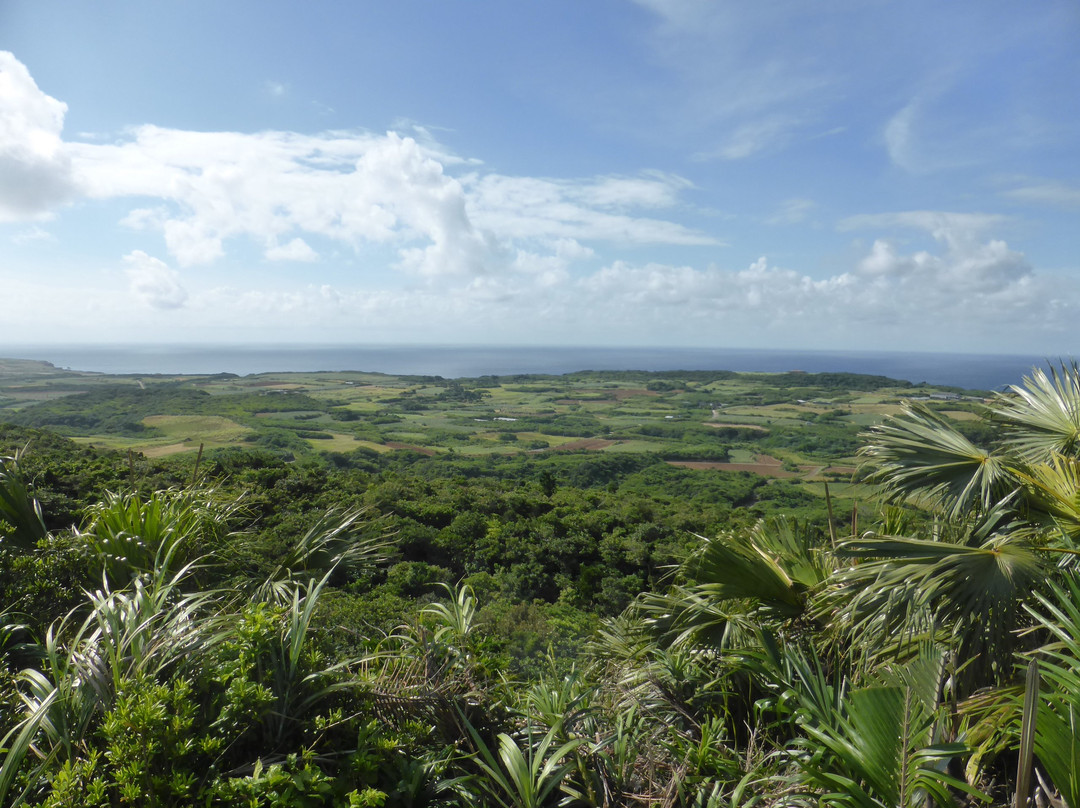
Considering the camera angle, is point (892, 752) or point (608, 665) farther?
point (608, 665)

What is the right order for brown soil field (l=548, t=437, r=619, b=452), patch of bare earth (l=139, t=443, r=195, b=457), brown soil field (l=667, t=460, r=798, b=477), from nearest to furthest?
patch of bare earth (l=139, t=443, r=195, b=457) → brown soil field (l=667, t=460, r=798, b=477) → brown soil field (l=548, t=437, r=619, b=452)

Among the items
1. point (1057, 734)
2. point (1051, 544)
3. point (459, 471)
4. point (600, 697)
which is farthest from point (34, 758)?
point (459, 471)

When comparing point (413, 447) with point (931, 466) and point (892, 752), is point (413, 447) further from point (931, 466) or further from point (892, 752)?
point (892, 752)

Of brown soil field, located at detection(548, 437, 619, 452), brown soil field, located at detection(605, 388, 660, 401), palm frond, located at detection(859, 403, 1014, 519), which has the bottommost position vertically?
brown soil field, located at detection(548, 437, 619, 452)

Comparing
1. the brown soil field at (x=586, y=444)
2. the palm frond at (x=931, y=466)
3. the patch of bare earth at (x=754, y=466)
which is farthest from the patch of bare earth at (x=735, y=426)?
the palm frond at (x=931, y=466)

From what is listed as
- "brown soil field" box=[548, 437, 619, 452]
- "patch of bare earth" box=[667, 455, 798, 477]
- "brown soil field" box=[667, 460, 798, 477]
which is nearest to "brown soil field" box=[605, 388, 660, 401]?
"brown soil field" box=[548, 437, 619, 452]

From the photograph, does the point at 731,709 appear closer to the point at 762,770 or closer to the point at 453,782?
the point at 762,770

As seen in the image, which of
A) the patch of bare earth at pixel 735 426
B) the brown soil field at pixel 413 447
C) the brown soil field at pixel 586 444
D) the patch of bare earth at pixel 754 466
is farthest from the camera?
the patch of bare earth at pixel 735 426

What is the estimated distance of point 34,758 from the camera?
6.09ft

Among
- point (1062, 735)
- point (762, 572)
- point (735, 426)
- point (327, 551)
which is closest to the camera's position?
point (1062, 735)

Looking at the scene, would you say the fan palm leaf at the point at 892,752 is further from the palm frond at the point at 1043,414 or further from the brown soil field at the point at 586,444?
the brown soil field at the point at 586,444

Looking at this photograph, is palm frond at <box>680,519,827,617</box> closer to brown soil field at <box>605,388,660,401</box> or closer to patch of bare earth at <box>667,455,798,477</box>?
patch of bare earth at <box>667,455,798,477</box>

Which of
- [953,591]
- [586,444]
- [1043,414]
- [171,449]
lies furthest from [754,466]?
[953,591]

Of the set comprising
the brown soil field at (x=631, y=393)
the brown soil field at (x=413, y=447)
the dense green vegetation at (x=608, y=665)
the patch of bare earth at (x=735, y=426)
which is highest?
the dense green vegetation at (x=608, y=665)
